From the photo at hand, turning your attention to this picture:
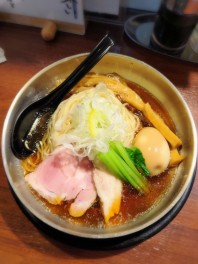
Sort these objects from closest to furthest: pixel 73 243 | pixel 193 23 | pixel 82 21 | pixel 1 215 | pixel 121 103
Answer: pixel 73 243 < pixel 1 215 < pixel 121 103 < pixel 193 23 < pixel 82 21

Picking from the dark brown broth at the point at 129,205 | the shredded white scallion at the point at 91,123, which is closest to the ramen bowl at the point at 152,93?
the dark brown broth at the point at 129,205

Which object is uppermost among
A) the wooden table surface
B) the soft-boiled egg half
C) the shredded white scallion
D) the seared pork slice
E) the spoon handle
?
the spoon handle

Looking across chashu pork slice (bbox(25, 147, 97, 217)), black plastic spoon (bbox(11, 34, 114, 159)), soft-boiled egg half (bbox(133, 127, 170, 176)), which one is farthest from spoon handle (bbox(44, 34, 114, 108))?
soft-boiled egg half (bbox(133, 127, 170, 176))

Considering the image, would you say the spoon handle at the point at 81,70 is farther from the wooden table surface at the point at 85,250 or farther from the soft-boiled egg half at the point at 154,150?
the soft-boiled egg half at the point at 154,150

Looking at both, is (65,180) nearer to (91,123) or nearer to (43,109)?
(91,123)

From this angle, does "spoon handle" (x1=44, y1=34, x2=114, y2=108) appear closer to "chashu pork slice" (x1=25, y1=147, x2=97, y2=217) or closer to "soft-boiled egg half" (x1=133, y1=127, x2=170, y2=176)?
"chashu pork slice" (x1=25, y1=147, x2=97, y2=217)

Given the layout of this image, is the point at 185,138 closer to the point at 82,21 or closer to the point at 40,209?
the point at 40,209

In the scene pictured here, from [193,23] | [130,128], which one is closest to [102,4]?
[193,23]
